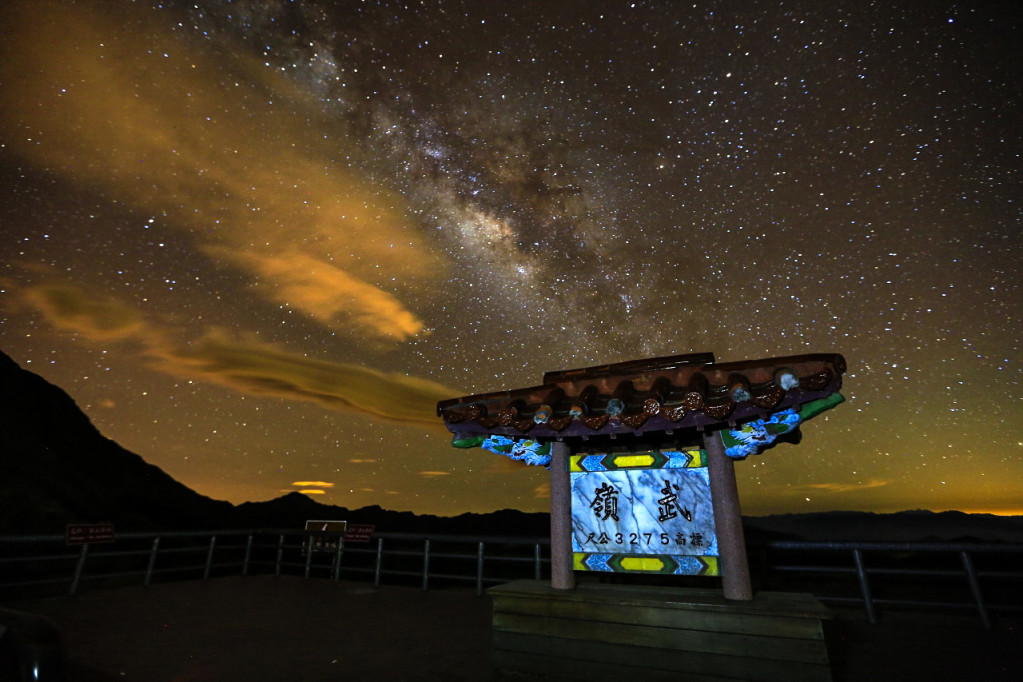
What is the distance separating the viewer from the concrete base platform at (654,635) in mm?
3547

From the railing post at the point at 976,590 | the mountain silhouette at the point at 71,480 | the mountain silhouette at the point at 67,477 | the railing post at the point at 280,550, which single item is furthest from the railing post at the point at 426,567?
the mountain silhouette at the point at 67,477

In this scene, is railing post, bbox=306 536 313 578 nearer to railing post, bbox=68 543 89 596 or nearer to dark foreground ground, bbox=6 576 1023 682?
dark foreground ground, bbox=6 576 1023 682

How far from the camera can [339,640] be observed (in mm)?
5609

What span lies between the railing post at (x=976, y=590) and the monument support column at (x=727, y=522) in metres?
3.55

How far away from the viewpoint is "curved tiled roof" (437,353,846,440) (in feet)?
12.9

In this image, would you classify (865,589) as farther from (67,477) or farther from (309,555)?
(67,477)

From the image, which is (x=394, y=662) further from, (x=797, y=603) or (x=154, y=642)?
(x=797, y=603)

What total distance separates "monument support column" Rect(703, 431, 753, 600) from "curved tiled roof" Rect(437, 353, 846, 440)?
0.96ft

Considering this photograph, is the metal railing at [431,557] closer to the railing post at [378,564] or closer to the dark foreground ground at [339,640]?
the railing post at [378,564]

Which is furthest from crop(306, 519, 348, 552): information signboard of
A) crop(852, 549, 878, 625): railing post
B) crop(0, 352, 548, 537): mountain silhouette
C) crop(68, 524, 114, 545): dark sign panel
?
crop(0, 352, 548, 537): mountain silhouette

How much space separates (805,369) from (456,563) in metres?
63.6

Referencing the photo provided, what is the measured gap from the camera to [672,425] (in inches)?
166

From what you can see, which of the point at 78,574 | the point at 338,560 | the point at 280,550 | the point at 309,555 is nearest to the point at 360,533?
the point at 338,560

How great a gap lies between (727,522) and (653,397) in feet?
4.00
